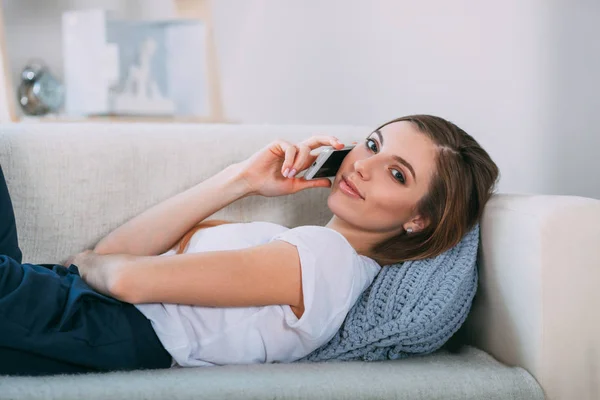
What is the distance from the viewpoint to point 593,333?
1011 millimetres

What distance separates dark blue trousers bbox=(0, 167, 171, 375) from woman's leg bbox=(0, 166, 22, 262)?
9cm

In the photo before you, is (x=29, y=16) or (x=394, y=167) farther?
(x=29, y=16)

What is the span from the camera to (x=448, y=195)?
1202 mm

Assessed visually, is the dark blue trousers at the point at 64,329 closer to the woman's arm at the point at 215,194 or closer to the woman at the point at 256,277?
the woman at the point at 256,277

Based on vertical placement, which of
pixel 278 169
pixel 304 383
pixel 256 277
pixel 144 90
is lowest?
pixel 304 383

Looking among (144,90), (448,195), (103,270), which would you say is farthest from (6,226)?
(144,90)

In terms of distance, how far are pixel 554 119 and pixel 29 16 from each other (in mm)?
2182

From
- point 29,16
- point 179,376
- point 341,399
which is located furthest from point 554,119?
point 29,16

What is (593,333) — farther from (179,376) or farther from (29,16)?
(29,16)

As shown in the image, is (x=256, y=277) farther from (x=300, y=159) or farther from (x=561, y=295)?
(x=561, y=295)

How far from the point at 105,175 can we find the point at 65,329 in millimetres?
425

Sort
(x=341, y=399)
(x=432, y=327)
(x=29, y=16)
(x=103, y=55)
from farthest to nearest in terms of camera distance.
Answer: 1. (x=29, y=16)
2. (x=103, y=55)
3. (x=432, y=327)
4. (x=341, y=399)

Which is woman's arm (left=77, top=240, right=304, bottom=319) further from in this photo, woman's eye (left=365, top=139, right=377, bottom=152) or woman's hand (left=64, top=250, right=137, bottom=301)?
woman's eye (left=365, top=139, right=377, bottom=152)

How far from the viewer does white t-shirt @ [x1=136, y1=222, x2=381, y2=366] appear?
3.53 ft
